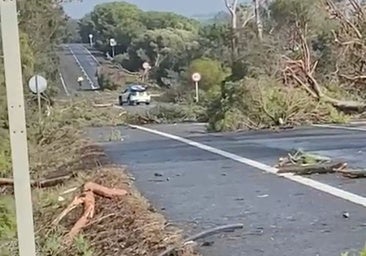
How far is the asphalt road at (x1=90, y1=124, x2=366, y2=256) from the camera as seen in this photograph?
7.39 metres

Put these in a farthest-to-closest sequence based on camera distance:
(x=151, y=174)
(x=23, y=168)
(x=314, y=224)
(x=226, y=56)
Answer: (x=226, y=56), (x=151, y=174), (x=314, y=224), (x=23, y=168)

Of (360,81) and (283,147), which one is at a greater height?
(360,81)

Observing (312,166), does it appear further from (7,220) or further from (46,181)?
A: (7,220)

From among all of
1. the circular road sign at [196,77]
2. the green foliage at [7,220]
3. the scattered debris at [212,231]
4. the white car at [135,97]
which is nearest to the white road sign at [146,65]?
the white car at [135,97]

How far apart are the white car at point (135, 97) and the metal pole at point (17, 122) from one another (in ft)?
149

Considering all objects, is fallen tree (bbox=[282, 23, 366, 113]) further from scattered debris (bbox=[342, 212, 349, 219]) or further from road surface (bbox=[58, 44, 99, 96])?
road surface (bbox=[58, 44, 99, 96])

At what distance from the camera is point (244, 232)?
798 centimetres

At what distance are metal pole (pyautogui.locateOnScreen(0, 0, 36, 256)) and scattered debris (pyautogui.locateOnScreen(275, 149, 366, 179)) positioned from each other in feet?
25.9

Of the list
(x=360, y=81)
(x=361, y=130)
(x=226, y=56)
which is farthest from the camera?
(x=226, y=56)

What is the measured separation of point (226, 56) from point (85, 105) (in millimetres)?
13361

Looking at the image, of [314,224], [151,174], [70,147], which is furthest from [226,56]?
[314,224]

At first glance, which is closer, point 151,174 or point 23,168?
point 23,168

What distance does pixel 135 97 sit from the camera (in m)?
51.1

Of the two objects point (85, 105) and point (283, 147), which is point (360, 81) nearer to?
point (283, 147)
